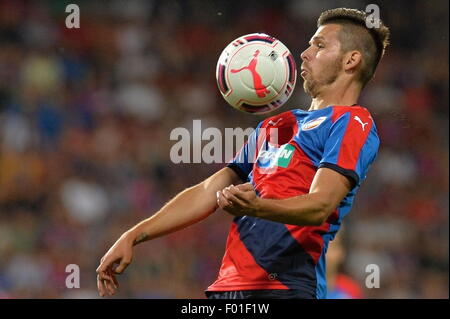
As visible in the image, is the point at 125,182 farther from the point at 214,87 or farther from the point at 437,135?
the point at 437,135

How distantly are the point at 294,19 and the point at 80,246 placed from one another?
4.03 m

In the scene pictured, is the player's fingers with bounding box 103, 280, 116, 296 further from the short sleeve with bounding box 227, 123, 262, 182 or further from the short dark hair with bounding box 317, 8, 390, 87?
the short dark hair with bounding box 317, 8, 390, 87

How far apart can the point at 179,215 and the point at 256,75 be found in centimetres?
72

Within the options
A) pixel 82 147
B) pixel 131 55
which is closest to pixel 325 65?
pixel 82 147

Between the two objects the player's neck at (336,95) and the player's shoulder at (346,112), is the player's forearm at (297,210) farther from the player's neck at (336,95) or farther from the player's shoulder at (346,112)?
the player's neck at (336,95)

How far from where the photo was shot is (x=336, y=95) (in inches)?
141

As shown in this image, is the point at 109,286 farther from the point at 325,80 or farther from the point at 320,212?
the point at 325,80

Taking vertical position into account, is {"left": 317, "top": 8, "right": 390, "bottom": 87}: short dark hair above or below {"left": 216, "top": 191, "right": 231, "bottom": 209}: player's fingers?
above

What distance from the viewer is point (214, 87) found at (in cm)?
952

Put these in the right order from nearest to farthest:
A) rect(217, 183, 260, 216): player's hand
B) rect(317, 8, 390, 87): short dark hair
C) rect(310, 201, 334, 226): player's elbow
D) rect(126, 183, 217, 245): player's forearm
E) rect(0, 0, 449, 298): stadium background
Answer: rect(217, 183, 260, 216): player's hand → rect(310, 201, 334, 226): player's elbow → rect(126, 183, 217, 245): player's forearm → rect(317, 8, 390, 87): short dark hair → rect(0, 0, 449, 298): stadium background

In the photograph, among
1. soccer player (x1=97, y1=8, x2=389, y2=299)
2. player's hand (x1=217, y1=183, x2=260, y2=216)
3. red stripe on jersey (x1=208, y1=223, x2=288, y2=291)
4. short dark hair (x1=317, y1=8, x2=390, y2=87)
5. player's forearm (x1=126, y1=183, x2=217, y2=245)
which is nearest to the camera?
player's hand (x1=217, y1=183, x2=260, y2=216)

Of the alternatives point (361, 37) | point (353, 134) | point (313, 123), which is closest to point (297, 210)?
point (353, 134)

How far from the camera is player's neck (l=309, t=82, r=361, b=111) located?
3.58 meters

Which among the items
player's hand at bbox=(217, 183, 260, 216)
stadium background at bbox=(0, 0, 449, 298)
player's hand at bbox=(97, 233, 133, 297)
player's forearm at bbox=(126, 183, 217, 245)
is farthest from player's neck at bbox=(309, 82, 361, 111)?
stadium background at bbox=(0, 0, 449, 298)
